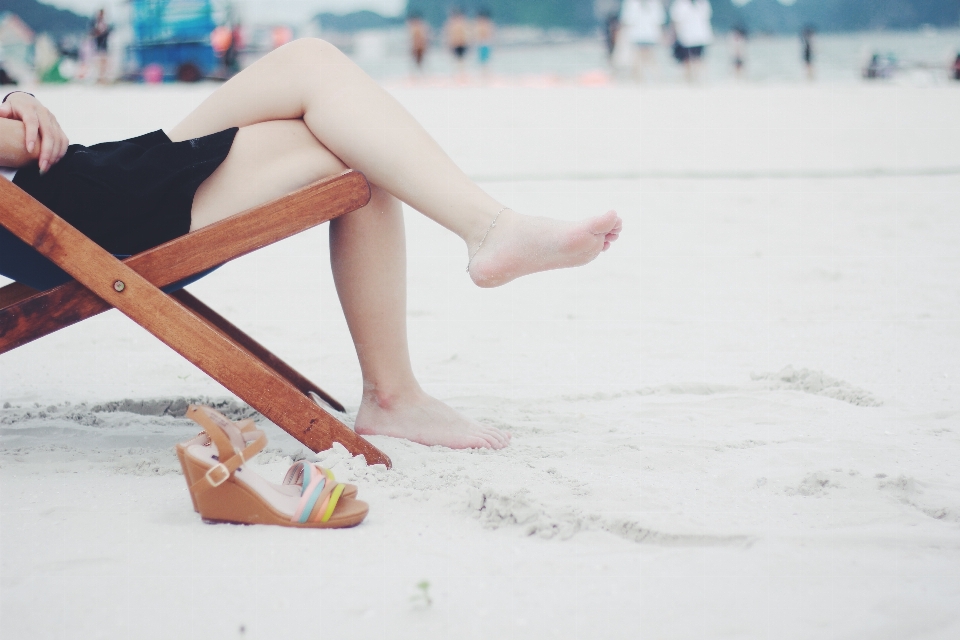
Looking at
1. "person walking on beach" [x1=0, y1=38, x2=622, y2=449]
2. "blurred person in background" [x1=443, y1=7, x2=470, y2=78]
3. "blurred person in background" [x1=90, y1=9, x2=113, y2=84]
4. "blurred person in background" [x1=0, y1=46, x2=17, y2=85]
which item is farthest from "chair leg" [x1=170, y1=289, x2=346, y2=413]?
"blurred person in background" [x1=90, y1=9, x2=113, y2=84]

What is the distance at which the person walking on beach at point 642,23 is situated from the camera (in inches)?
560

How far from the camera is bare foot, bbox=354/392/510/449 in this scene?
2.15 m

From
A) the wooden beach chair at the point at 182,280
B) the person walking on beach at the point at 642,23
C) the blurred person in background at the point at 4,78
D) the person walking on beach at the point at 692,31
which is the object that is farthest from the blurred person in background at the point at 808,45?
the wooden beach chair at the point at 182,280

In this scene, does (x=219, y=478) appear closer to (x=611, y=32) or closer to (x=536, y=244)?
(x=536, y=244)

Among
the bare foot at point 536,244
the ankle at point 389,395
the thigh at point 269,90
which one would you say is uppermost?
the thigh at point 269,90

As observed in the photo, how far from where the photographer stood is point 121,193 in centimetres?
185

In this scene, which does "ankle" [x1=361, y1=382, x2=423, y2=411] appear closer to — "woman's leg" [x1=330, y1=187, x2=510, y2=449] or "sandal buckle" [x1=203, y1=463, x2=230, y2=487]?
"woman's leg" [x1=330, y1=187, x2=510, y2=449]

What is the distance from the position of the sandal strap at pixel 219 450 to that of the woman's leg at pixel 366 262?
0.50 meters

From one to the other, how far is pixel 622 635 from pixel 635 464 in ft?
2.44

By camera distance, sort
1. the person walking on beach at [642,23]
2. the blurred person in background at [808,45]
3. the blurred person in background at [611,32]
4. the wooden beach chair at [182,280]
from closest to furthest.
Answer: the wooden beach chair at [182,280], the person walking on beach at [642,23], the blurred person in background at [611,32], the blurred person in background at [808,45]

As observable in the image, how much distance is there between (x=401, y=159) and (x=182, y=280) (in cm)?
53

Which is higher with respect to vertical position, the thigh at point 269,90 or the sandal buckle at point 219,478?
the thigh at point 269,90

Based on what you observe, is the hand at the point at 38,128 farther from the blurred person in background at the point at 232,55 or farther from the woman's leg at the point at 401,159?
the blurred person in background at the point at 232,55

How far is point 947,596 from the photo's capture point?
1377 millimetres
